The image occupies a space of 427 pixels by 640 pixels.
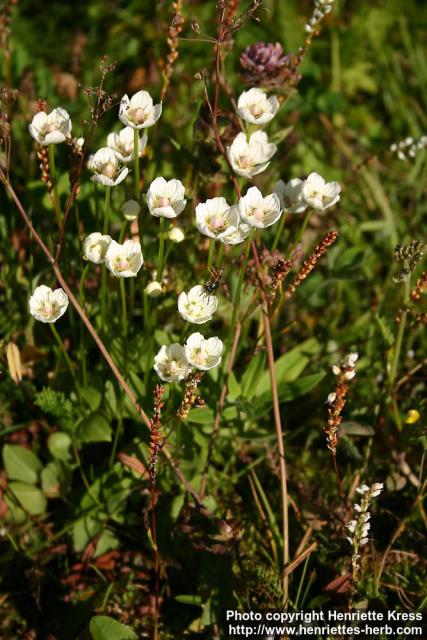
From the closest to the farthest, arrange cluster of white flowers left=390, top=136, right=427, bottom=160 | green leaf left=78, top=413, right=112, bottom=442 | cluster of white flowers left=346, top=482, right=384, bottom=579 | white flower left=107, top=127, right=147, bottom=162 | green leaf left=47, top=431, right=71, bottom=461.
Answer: cluster of white flowers left=346, top=482, right=384, bottom=579 → white flower left=107, top=127, right=147, bottom=162 → green leaf left=78, top=413, right=112, bottom=442 → green leaf left=47, top=431, right=71, bottom=461 → cluster of white flowers left=390, top=136, right=427, bottom=160

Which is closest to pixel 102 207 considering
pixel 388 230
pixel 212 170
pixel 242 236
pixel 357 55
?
pixel 212 170

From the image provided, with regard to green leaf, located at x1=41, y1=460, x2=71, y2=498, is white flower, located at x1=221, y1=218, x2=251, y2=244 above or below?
above

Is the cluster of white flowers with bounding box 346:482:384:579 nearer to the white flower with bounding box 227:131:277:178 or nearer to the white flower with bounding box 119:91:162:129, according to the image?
the white flower with bounding box 227:131:277:178

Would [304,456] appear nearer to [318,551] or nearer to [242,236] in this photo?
[318,551]

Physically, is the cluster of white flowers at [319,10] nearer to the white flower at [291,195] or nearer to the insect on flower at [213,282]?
the white flower at [291,195]

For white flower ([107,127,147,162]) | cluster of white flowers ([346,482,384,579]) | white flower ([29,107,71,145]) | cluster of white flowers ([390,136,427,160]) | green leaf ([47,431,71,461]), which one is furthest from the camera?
cluster of white flowers ([390,136,427,160])

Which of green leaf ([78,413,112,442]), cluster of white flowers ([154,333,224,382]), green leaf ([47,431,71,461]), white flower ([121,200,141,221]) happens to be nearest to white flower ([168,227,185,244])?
white flower ([121,200,141,221])
